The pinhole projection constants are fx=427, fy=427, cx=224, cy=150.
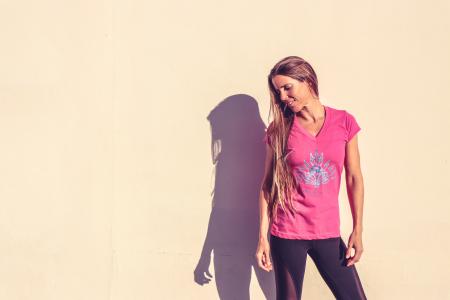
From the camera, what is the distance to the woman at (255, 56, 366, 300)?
233 cm

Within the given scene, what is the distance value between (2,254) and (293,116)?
96.0 inches

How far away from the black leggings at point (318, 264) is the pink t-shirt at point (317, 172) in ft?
0.18

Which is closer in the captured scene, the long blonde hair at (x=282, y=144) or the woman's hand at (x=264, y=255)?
the long blonde hair at (x=282, y=144)

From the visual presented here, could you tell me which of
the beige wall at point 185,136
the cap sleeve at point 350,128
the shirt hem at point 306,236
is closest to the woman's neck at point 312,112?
the cap sleeve at point 350,128

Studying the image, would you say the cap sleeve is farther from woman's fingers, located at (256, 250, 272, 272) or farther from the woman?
woman's fingers, located at (256, 250, 272, 272)

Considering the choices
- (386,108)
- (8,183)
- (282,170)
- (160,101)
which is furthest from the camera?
(8,183)

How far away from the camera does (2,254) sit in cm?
324

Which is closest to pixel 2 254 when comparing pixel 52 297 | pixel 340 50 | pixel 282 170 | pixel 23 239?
pixel 23 239

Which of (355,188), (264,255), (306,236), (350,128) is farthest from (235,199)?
(350,128)

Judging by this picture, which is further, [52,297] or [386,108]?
[52,297]

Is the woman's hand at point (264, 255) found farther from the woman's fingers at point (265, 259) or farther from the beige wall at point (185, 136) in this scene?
the beige wall at point (185, 136)

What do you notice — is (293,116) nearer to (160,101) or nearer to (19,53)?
(160,101)

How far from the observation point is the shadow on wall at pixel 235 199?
291 cm

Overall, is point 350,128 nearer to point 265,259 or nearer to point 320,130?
point 320,130
